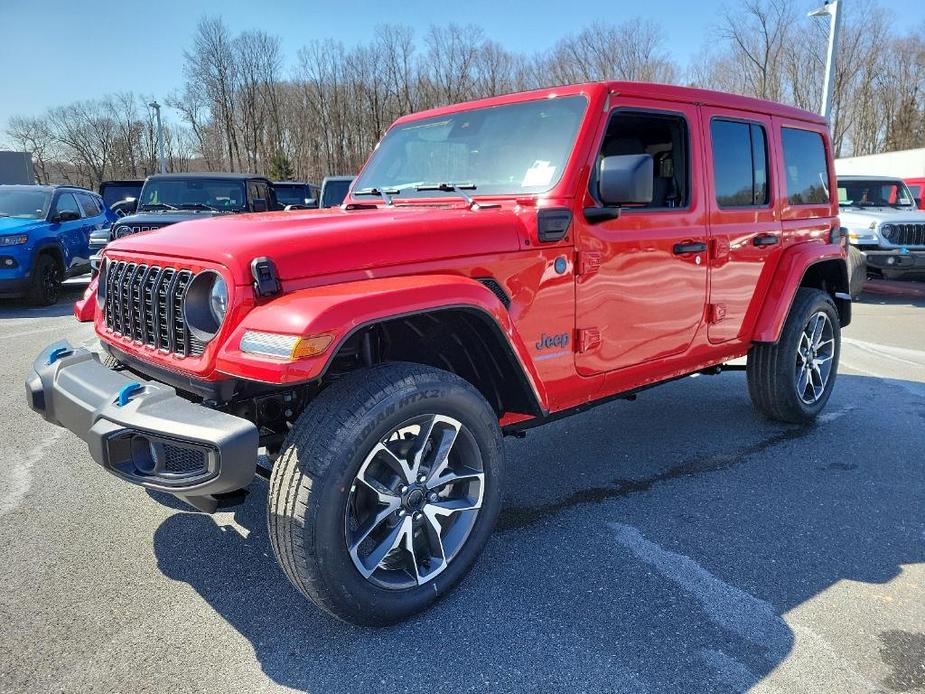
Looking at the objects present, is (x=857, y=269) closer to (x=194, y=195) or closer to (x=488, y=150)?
(x=488, y=150)

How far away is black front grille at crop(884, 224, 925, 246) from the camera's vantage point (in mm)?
11195

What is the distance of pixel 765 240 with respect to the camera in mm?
4078

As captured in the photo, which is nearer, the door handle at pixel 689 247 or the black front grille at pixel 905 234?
the door handle at pixel 689 247

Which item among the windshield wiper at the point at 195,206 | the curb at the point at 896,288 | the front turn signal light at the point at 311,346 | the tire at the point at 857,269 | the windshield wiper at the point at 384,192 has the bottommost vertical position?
the curb at the point at 896,288

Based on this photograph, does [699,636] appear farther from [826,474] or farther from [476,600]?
[826,474]

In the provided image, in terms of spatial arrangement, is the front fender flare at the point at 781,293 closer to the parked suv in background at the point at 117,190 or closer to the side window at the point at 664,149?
the side window at the point at 664,149

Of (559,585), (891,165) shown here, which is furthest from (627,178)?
(891,165)

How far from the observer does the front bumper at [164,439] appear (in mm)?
2086

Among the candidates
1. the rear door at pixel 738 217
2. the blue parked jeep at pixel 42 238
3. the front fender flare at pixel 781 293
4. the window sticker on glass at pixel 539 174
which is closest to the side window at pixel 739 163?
the rear door at pixel 738 217

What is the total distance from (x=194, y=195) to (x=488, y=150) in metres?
7.51

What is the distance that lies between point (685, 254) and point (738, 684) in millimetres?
2073

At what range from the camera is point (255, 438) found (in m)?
2.10

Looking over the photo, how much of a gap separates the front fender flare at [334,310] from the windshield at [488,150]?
0.85m

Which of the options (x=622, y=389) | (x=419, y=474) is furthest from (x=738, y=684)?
(x=622, y=389)
